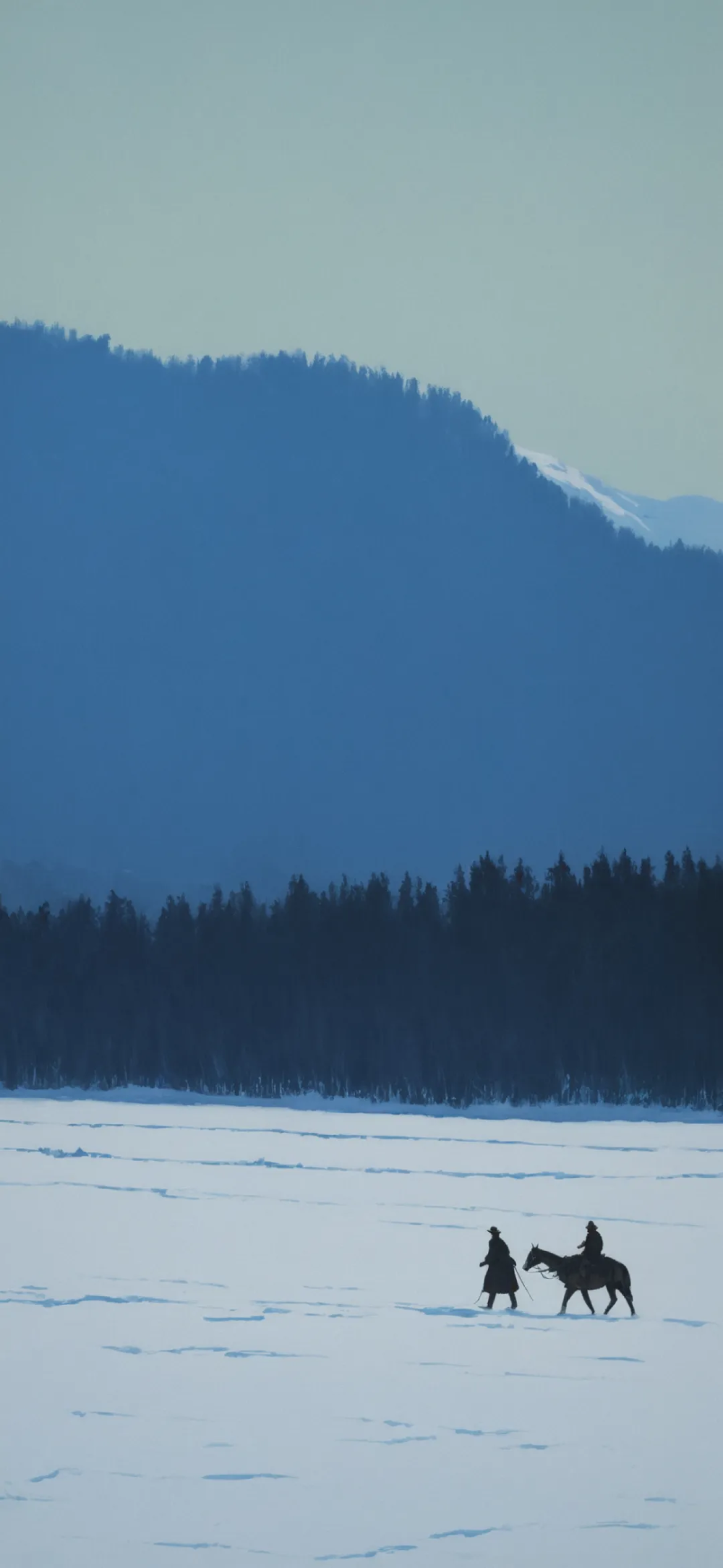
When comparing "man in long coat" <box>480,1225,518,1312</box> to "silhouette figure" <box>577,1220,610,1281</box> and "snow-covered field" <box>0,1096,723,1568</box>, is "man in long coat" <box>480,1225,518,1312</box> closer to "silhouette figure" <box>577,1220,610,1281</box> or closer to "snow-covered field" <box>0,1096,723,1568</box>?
"snow-covered field" <box>0,1096,723,1568</box>

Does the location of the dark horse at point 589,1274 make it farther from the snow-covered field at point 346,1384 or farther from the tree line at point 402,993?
the tree line at point 402,993

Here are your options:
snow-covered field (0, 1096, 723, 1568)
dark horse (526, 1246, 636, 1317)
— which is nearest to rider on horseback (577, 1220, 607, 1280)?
dark horse (526, 1246, 636, 1317)

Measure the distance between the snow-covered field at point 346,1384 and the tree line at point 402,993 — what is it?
3852cm

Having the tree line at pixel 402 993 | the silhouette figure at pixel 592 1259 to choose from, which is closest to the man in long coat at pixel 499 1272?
the silhouette figure at pixel 592 1259

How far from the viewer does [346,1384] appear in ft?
35.6

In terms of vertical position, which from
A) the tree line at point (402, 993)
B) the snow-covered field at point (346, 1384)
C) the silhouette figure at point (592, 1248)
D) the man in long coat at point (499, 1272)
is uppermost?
the tree line at point (402, 993)

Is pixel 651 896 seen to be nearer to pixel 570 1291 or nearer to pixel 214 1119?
pixel 214 1119

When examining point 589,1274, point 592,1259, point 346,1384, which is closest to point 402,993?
point 589,1274

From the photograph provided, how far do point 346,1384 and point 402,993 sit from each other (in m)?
57.7

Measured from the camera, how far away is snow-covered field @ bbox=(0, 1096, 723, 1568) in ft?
25.8

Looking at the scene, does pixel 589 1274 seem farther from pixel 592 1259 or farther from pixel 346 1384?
pixel 346 1384

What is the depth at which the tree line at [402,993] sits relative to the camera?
6250 cm

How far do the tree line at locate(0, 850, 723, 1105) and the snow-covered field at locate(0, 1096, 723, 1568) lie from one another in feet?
126

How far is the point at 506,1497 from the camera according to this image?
836 centimetres
